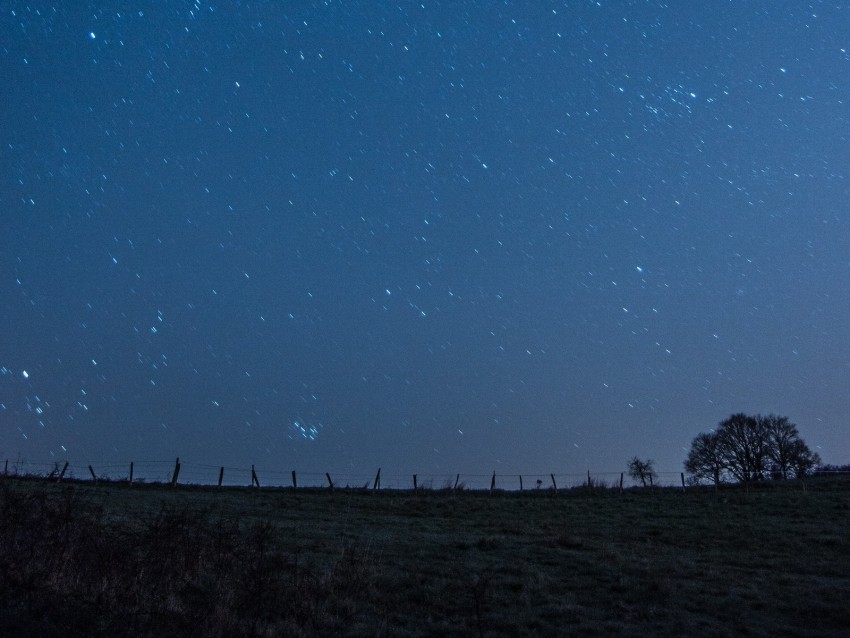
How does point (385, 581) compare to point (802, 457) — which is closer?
point (385, 581)

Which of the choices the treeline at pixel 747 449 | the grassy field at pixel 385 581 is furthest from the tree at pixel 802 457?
the grassy field at pixel 385 581

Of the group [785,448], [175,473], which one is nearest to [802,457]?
[785,448]

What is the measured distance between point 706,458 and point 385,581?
7479 cm

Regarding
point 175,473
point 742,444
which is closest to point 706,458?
point 742,444

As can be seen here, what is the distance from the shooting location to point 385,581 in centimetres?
1269

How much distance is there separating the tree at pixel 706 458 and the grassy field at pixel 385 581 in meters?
60.7

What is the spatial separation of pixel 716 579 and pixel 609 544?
5.84m

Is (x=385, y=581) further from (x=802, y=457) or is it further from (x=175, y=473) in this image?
(x=802, y=457)

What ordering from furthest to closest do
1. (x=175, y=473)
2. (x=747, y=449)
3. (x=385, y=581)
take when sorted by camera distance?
(x=747, y=449) → (x=175, y=473) → (x=385, y=581)

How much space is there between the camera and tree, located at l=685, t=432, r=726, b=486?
253ft

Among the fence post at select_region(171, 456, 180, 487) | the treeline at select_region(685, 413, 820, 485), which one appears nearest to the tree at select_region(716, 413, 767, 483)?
the treeline at select_region(685, 413, 820, 485)

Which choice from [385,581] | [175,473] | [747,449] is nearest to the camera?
[385,581]

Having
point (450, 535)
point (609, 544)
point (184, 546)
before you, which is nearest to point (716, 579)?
point (609, 544)

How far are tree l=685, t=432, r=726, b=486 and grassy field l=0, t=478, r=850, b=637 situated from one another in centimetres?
6066
